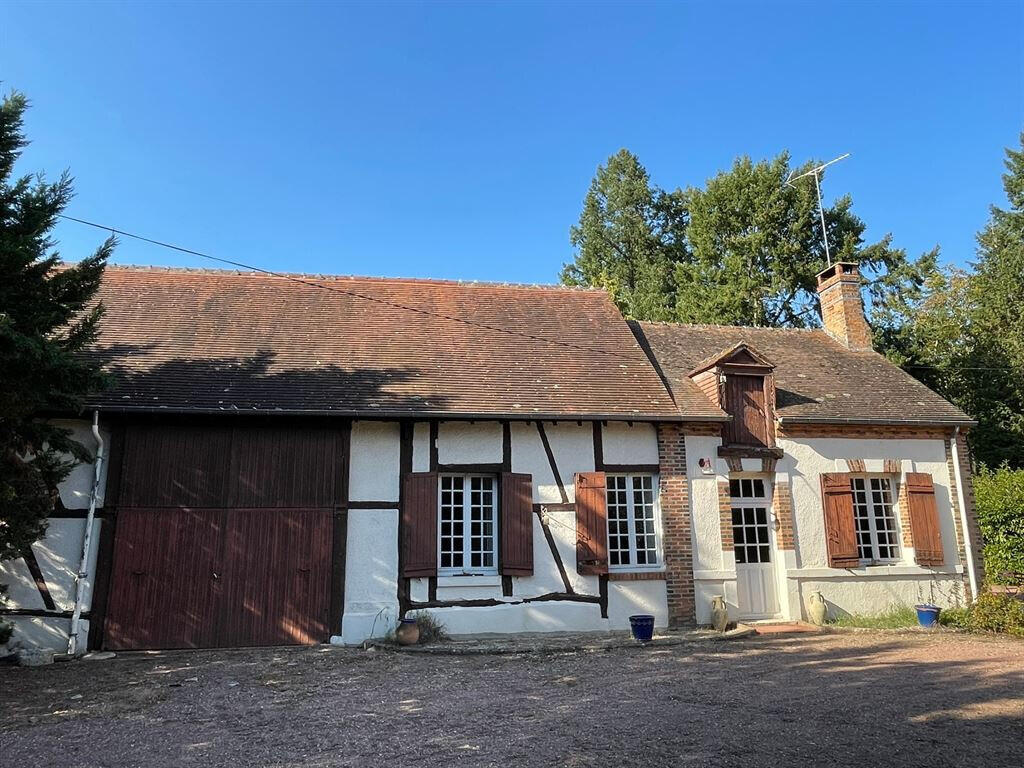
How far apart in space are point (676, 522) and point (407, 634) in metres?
4.05

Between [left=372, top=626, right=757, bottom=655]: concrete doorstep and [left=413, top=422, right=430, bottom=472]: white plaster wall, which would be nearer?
[left=372, top=626, right=757, bottom=655]: concrete doorstep

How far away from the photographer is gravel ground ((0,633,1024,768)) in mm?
4594

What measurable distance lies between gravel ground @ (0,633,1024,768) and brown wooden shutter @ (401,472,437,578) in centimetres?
121

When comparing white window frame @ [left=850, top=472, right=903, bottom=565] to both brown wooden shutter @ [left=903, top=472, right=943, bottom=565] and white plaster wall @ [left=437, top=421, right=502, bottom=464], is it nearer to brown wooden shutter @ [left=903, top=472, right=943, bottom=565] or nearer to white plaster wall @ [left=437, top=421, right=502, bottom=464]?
brown wooden shutter @ [left=903, top=472, right=943, bottom=565]

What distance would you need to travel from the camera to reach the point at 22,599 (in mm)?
8539

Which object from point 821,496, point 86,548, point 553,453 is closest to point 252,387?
point 86,548

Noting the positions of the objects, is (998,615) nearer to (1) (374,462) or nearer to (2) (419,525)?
(2) (419,525)

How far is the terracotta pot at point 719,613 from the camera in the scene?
9406 mm

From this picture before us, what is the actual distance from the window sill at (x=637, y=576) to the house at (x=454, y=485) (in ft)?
0.10

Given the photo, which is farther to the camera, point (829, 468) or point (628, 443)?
point (829, 468)

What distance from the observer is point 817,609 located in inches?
397

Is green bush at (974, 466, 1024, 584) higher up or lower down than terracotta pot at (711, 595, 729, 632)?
higher up

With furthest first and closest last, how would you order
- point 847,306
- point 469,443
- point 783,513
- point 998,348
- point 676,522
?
point 998,348
point 847,306
point 783,513
point 676,522
point 469,443

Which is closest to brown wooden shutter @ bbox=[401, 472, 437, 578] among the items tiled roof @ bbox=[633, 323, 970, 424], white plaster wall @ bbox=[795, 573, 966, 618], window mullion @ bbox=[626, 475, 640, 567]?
window mullion @ bbox=[626, 475, 640, 567]
